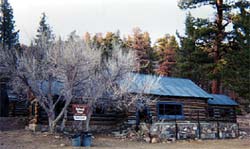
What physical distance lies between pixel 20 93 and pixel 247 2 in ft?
77.3

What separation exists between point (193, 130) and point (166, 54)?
4212 centimetres

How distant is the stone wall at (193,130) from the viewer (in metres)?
26.3

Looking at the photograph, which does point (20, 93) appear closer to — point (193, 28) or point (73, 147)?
point (73, 147)

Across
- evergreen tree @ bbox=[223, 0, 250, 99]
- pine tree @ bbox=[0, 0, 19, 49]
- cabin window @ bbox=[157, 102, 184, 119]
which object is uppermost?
pine tree @ bbox=[0, 0, 19, 49]

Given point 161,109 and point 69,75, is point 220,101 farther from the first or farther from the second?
point 69,75

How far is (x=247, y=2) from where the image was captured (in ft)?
130

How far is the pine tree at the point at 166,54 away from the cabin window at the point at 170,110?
103ft

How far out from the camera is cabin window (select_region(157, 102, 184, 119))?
1241 inches

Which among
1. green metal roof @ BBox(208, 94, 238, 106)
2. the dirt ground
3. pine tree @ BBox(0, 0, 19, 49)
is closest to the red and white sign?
the dirt ground

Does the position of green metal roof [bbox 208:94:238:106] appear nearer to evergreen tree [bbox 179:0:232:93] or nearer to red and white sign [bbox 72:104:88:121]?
Result: evergreen tree [bbox 179:0:232:93]

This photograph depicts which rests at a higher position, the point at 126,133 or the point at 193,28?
the point at 193,28

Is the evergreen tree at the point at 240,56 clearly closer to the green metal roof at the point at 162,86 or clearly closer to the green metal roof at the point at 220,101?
the green metal roof at the point at 220,101

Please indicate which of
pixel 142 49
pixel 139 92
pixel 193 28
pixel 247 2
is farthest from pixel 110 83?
pixel 142 49

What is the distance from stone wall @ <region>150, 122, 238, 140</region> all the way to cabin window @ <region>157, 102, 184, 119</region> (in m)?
3.85
